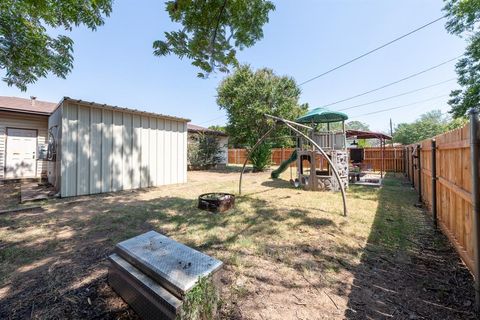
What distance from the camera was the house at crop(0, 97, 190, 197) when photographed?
6695mm

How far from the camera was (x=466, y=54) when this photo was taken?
9.47m

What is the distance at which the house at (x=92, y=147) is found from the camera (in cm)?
670

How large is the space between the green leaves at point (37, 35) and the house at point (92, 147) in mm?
1100

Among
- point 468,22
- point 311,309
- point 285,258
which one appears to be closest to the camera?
point 311,309

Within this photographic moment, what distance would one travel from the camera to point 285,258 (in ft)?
9.41

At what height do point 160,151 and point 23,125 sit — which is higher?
point 23,125

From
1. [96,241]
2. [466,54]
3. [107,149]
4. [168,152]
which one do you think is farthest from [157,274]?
[466,54]

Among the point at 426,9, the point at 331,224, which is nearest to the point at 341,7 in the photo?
the point at 426,9

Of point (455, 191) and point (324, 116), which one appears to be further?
point (324, 116)

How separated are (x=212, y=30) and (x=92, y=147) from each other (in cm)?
598

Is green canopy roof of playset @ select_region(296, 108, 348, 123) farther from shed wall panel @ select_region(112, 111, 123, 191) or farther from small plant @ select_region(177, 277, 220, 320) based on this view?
small plant @ select_region(177, 277, 220, 320)

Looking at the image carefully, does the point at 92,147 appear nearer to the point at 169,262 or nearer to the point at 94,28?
the point at 94,28

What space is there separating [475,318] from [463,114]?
1161cm

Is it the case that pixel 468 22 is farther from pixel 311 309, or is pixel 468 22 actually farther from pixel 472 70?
pixel 311 309
